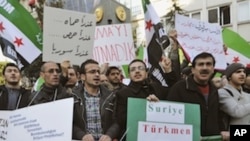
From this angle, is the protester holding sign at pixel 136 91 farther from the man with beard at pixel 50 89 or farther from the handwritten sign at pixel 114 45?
the handwritten sign at pixel 114 45

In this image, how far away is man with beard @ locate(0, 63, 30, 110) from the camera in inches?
220

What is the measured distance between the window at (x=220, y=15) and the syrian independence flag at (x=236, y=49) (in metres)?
17.3

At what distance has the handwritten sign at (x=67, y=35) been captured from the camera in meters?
5.93

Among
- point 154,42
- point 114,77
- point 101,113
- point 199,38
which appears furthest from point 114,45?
point 101,113

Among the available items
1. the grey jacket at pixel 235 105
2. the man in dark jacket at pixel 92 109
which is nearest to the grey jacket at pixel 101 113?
the man in dark jacket at pixel 92 109

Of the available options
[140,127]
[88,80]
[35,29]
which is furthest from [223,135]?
[35,29]

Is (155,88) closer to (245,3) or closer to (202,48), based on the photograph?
(202,48)

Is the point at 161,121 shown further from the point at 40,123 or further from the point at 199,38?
the point at 199,38

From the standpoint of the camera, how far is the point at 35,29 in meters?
7.12

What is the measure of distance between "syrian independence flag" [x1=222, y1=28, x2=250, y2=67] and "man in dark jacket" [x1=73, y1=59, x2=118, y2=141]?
13.3 feet

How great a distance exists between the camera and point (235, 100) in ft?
17.7

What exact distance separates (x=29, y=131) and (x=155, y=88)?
4.23 ft

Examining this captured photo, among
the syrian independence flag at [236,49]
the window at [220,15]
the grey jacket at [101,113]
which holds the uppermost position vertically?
the window at [220,15]

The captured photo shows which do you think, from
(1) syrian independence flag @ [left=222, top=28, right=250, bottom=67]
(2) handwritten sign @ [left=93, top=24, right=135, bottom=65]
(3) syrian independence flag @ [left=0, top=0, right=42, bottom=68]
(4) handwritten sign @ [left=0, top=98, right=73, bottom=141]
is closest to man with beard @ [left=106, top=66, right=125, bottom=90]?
(2) handwritten sign @ [left=93, top=24, right=135, bottom=65]
